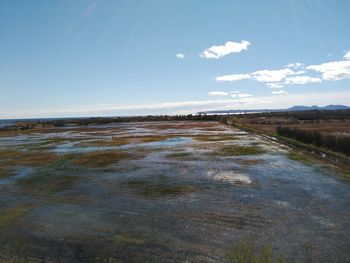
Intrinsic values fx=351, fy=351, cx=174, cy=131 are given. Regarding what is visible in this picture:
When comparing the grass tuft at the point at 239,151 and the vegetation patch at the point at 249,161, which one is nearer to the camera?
the vegetation patch at the point at 249,161

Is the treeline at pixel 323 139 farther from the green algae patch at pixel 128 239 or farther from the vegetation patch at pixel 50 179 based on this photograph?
the green algae patch at pixel 128 239

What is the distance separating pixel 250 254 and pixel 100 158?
19.0 meters

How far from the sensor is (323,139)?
27.1 meters

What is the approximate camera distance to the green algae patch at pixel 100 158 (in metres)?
A: 23.0

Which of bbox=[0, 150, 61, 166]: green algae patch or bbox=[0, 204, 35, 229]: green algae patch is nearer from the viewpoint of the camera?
bbox=[0, 204, 35, 229]: green algae patch

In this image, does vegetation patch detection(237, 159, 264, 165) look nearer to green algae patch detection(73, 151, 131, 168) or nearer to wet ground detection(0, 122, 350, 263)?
wet ground detection(0, 122, 350, 263)

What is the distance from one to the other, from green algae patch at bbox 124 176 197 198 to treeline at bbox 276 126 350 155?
42.6 feet

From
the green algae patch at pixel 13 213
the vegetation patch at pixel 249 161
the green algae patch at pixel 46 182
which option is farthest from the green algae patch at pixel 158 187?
the vegetation patch at pixel 249 161

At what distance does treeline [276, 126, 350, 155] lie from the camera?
23.5m

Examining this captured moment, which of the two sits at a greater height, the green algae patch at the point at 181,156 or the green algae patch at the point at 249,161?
the green algae patch at the point at 181,156

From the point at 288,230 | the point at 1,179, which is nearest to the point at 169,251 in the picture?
the point at 288,230

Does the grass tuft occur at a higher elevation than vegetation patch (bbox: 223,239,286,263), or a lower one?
higher

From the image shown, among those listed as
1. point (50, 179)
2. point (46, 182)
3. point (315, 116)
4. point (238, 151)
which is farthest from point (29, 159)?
point (315, 116)

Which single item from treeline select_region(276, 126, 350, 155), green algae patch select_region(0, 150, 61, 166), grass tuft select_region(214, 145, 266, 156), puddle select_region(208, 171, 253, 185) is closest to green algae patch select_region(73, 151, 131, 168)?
green algae patch select_region(0, 150, 61, 166)
